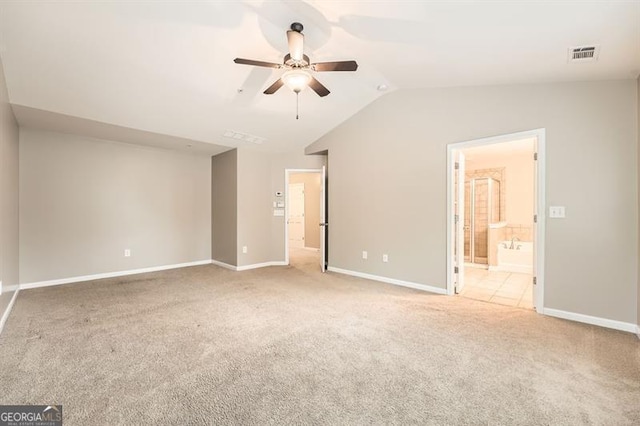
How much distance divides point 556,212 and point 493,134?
116 centimetres

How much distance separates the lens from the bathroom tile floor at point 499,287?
3840 millimetres

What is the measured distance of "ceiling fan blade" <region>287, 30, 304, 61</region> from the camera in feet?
8.25

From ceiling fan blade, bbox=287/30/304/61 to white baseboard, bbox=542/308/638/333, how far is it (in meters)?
3.77

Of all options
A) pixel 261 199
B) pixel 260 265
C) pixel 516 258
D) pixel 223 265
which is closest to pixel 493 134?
pixel 516 258

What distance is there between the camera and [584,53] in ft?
8.45

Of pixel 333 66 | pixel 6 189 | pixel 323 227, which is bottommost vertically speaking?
pixel 323 227

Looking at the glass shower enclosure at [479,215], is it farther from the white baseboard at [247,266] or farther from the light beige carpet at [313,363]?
the white baseboard at [247,266]

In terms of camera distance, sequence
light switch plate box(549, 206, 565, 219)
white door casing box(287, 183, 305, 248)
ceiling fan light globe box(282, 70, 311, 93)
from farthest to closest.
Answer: white door casing box(287, 183, 305, 248), light switch plate box(549, 206, 565, 219), ceiling fan light globe box(282, 70, 311, 93)

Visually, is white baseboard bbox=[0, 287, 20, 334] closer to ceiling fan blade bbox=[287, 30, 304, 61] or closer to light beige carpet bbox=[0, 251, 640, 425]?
light beige carpet bbox=[0, 251, 640, 425]

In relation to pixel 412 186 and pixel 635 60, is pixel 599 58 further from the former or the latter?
pixel 412 186

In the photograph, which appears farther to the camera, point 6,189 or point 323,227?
point 323,227

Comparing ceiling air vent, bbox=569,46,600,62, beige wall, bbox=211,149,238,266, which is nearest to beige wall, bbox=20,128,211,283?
beige wall, bbox=211,149,238,266

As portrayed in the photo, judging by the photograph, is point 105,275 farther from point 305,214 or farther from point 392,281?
point 305,214

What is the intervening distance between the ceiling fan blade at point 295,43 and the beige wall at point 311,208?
5973 mm
